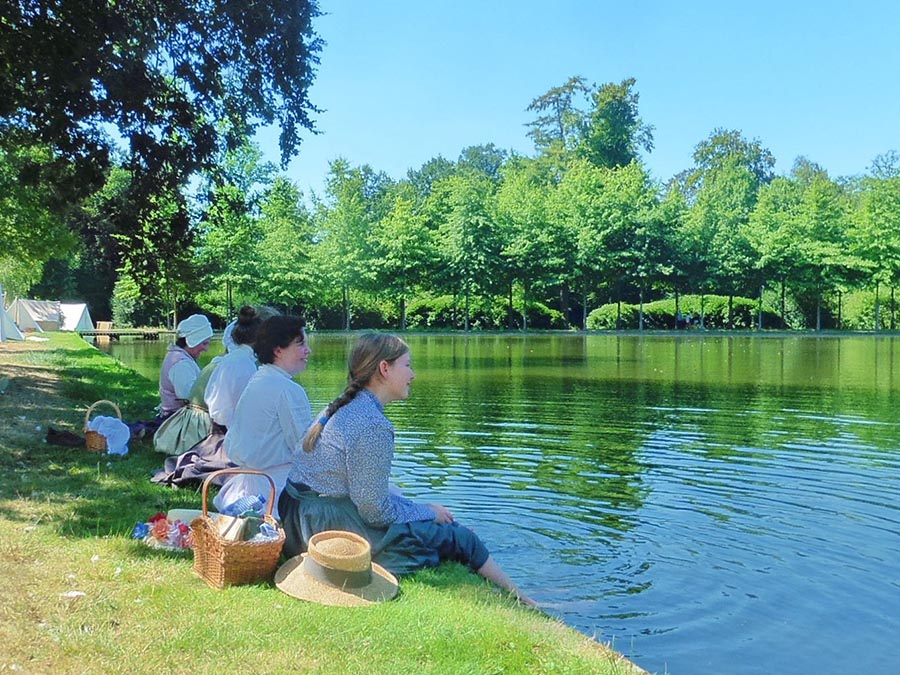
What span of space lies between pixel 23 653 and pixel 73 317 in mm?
51611

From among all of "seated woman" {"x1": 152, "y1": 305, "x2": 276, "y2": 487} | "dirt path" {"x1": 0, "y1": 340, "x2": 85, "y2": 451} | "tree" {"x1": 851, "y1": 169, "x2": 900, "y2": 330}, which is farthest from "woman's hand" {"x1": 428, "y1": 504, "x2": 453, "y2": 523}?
"tree" {"x1": 851, "y1": 169, "x2": 900, "y2": 330}

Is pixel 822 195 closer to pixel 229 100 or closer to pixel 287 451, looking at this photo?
pixel 229 100

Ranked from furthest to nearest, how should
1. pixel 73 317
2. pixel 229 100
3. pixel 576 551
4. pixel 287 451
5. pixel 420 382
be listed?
pixel 73 317, pixel 420 382, pixel 229 100, pixel 576 551, pixel 287 451

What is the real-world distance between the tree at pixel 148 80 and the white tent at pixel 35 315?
111 ft

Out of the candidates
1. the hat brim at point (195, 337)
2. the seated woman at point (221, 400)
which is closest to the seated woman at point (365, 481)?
the seated woman at point (221, 400)

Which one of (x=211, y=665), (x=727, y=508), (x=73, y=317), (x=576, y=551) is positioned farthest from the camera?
(x=73, y=317)

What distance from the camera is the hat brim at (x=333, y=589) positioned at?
4.74 metres

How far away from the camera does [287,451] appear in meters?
6.18

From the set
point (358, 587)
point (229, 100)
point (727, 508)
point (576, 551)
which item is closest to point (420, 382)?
point (229, 100)

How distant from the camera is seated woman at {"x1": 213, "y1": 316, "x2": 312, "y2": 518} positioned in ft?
19.9

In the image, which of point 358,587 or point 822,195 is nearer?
point 358,587

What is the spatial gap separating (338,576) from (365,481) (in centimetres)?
62

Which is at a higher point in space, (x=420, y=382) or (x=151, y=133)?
(x=151, y=133)

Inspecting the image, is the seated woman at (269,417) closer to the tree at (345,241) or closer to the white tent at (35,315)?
the white tent at (35,315)
